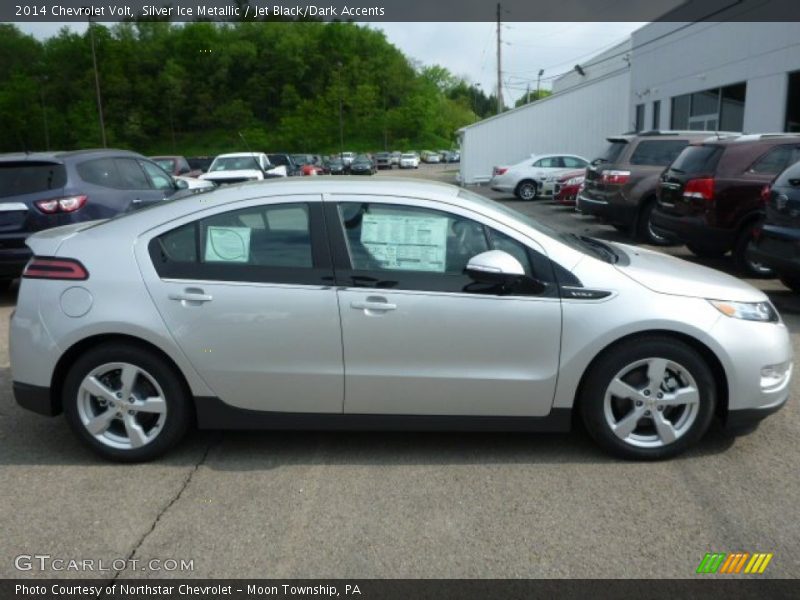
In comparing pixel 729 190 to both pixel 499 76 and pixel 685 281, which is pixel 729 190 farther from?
pixel 499 76

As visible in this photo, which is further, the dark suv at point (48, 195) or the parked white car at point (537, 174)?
the parked white car at point (537, 174)

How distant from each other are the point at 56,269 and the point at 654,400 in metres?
3.34

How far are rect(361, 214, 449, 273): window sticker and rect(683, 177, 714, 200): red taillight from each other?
21.2 feet

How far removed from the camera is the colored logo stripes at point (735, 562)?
9.95 feet

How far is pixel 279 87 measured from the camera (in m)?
95.7

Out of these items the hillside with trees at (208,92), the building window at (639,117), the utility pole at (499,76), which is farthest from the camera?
the hillside with trees at (208,92)

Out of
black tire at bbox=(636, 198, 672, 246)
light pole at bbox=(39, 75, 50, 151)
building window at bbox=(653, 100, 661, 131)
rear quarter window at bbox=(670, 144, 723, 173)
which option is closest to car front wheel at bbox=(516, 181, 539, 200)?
building window at bbox=(653, 100, 661, 131)

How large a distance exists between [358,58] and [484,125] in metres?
69.2

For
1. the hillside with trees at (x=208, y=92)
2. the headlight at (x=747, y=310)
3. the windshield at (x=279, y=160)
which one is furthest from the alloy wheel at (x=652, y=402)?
the hillside with trees at (x=208, y=92)

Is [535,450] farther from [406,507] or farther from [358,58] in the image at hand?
[358,58]

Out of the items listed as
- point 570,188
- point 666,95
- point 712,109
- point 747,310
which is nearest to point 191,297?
point 747,310

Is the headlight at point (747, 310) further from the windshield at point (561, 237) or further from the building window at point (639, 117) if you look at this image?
the building window at point (639, 117)

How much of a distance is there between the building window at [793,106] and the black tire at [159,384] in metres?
18.0
